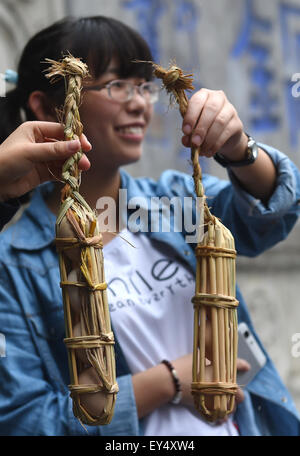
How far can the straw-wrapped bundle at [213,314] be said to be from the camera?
0.75 m

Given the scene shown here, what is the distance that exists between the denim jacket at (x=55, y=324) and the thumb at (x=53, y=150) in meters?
0.38

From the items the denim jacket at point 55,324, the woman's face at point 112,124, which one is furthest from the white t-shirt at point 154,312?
the woman's face at point 112,124

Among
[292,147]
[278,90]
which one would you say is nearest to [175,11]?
[278,90]

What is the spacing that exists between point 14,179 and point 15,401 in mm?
437

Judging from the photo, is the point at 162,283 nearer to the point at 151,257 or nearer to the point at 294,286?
the point at 151,257

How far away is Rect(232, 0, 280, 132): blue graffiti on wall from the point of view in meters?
2.68

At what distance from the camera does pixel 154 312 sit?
1.08 meters

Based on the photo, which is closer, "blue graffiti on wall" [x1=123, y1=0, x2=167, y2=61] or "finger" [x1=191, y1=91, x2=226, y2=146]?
"finger" [x1=191, y1=91, x2=226, y2=146]

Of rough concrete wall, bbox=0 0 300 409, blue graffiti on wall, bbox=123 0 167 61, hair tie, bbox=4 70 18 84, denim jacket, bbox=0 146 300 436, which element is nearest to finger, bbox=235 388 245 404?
denim jacket, bbox=0 146 300 436

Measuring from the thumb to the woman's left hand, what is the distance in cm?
16

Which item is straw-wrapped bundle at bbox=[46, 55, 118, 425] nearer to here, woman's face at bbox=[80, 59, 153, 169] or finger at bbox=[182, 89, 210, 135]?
finger at bbox=[182, 89, 210, 135]

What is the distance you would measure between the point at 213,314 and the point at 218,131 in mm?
250

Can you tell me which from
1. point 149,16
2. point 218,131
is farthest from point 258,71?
point 218,131

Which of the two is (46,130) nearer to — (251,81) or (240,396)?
(240,396)
